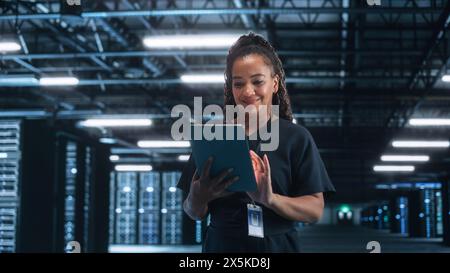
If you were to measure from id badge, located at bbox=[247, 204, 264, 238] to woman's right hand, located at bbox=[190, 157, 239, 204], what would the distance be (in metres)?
0.06

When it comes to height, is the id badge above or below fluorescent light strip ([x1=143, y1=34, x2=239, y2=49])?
below

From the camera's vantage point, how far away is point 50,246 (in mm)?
14445

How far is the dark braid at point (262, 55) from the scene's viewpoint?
1459 mm

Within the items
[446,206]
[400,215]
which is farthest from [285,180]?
[400,215]

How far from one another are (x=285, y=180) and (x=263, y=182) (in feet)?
0.39

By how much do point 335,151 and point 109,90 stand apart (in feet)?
29.7

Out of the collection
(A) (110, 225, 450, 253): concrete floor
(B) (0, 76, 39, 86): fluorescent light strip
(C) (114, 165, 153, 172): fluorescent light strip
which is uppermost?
(B) (0, 76, 39, 86): fluorescent light strip

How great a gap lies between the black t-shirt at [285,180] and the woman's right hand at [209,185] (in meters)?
0.06

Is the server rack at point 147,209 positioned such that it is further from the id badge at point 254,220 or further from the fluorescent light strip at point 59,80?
the id badge at point 254,220

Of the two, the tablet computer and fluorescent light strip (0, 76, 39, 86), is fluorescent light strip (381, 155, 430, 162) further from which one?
the tablet computer

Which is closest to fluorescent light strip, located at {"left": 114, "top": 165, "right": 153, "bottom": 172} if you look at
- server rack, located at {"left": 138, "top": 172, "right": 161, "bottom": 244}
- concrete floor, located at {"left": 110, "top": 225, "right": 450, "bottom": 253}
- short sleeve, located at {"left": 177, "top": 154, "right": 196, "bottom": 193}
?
server rack, located at {"left": 138, "top": 172, "right": 161, "bottom": 244}

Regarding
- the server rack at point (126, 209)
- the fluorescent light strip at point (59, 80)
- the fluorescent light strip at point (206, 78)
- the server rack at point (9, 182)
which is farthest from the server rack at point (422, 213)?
the fluorescent light strip at point (59, 80)

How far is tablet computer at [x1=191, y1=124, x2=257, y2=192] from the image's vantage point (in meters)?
1.30

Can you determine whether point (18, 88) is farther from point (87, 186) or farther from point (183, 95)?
point (183, 95)
